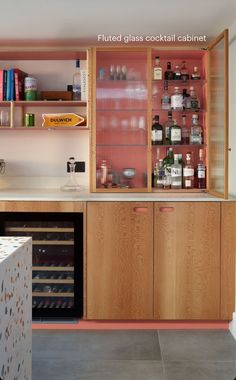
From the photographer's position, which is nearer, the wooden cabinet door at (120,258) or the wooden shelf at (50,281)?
the wooden cabinet door at (120,258)

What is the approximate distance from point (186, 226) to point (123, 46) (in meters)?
1.58

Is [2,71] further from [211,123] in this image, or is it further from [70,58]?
[211,123]

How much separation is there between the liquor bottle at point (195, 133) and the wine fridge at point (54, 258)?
4.02 ft

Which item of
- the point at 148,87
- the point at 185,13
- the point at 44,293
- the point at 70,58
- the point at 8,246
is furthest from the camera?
the point at 70,58

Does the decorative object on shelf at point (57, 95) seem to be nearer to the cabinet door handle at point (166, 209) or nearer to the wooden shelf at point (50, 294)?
the cabinet door handle at point (166, 209)

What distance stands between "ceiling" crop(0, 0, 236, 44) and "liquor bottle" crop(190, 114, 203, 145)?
700 millimetres

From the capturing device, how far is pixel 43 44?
3.97 m

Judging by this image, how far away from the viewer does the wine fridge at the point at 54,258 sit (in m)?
3.38

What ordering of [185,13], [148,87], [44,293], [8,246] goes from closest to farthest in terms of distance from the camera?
[8,246] < [185,13] < [44,293] < [148,87]

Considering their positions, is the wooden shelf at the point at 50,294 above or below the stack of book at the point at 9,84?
below

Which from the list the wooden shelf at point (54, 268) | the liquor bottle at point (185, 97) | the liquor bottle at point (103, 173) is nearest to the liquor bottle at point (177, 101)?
the liquor bottle at point (185, 97)

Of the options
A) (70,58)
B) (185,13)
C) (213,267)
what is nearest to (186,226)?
(213,267)

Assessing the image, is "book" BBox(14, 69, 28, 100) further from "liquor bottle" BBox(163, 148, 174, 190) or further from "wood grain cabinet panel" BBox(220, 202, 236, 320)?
"wood grain cabinet panel" BBox(220, 202, 236, 320)

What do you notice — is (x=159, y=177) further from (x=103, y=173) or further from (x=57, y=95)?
(x=57, y=95)
